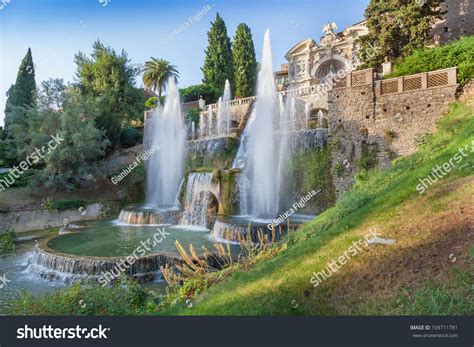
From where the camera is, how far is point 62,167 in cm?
1905

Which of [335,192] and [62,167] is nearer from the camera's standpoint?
[335,192]

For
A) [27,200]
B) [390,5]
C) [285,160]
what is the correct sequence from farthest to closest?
[27,200] → [390,5] → [285,160]

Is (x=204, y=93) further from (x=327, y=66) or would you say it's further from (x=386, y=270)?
(x=386, y=270)

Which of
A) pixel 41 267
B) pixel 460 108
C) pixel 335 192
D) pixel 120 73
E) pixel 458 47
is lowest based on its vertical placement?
pixel 41 267

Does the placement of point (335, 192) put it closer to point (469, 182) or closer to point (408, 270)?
point (469, 182)

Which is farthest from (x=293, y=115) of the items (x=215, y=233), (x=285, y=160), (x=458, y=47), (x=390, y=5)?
(x=215, y=233)

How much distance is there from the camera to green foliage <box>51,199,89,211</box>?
1718 cm

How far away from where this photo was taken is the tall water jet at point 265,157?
12.8 metres

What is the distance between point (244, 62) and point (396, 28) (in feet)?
48.2

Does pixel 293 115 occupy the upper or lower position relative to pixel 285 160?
upper

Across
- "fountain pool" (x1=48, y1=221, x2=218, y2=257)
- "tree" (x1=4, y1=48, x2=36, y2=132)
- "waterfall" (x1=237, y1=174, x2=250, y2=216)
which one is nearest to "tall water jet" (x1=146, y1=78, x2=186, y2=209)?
"fountain pool" (x1=48, y1=221, x2=218, y2=257)

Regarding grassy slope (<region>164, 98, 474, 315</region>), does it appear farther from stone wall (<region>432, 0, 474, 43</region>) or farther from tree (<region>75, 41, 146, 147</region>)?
tree (<region>75, 41, 146, 147</region>)

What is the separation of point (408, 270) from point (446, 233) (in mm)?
809

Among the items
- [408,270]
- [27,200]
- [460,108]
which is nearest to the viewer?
[408,270]
